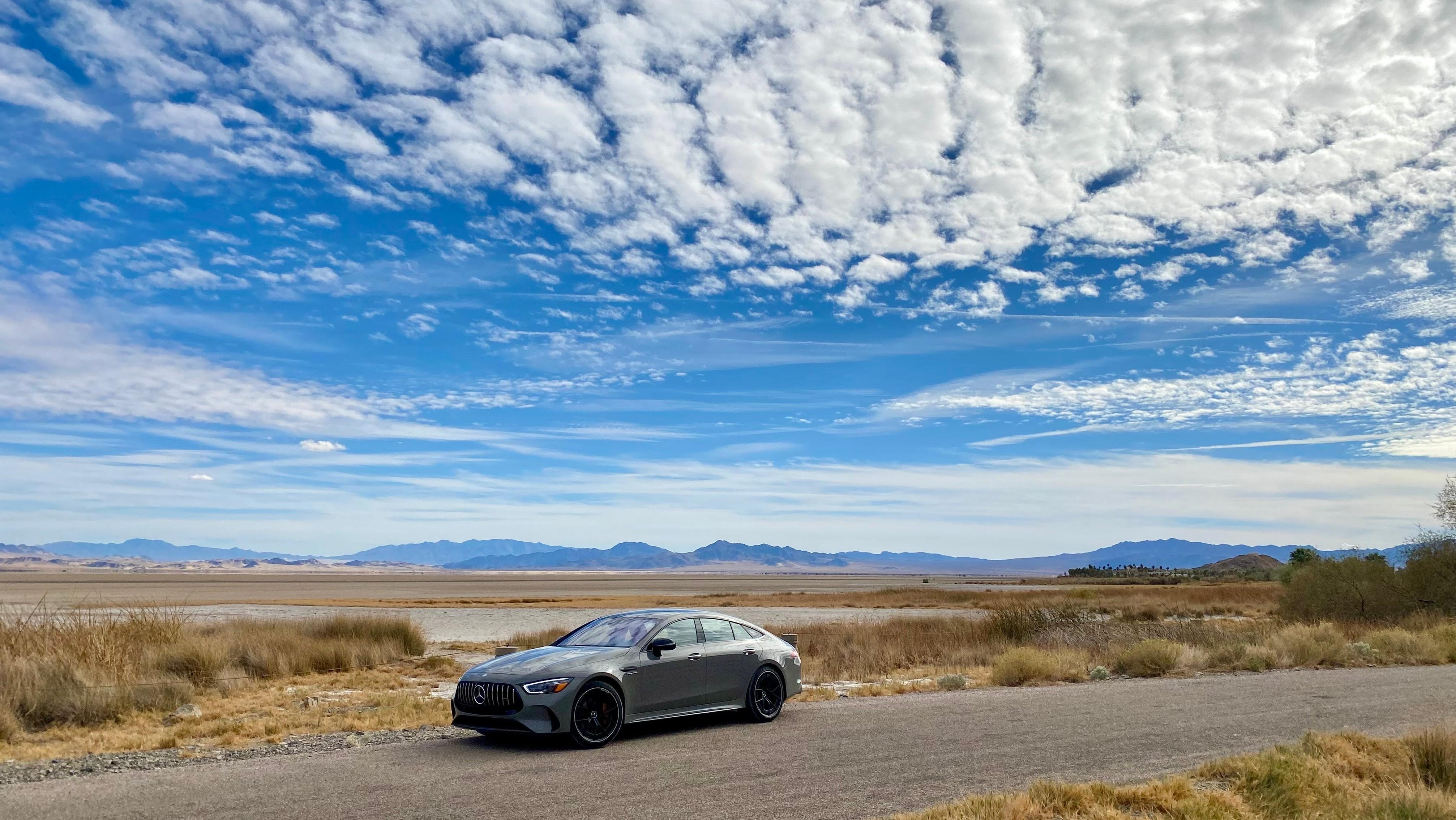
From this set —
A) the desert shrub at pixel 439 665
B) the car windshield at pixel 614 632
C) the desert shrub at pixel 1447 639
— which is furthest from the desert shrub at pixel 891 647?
the desert shrub at pixel 1447 639

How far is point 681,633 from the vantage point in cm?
1322

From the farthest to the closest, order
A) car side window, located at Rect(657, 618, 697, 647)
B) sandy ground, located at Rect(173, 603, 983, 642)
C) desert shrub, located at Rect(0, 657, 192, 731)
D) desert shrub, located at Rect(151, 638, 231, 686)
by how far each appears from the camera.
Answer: sandy ground, located at Rect(173, 603, 983, 642) → desert shrub, located at Rect(151, 638, 231, 686) → desert shrub, located at Rect(0, 657, 192, 731) → car side window, located at Rect(657, 618, 697, 647)

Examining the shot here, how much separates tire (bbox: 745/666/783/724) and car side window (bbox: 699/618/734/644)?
663 mm

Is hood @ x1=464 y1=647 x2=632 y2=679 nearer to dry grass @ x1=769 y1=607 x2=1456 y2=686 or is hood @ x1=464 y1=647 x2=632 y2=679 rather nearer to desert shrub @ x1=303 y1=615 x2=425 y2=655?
dry grass @ x1=769 y1=607 x2=1456 y2=686

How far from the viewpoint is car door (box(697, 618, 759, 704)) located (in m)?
13.2

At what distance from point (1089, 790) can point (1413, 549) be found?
35.6 metres

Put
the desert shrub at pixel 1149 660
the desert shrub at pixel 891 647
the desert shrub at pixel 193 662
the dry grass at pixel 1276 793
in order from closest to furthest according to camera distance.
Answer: the dry grass at pixel 1276 793, the desert shrub at pixel 193 662, the desert shrub at pixel 1149 660, the desert shrub at pixel 891 647

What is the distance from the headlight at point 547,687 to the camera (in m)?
11.4

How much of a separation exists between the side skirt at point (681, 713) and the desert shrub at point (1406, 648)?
18233 millimetres

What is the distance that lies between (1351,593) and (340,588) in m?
116

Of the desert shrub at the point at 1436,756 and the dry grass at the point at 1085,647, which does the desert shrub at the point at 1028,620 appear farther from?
the desert shrub at the point at 1436,756

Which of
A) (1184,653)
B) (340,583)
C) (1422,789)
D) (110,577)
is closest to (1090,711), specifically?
(1422,789)

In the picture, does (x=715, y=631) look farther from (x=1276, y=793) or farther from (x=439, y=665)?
(x=439, y=665)

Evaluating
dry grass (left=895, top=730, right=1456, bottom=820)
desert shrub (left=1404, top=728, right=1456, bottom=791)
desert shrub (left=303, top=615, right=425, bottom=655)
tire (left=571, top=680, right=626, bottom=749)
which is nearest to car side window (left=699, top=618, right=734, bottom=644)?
tire (left=571, top=680, right=626, bottom=749)
